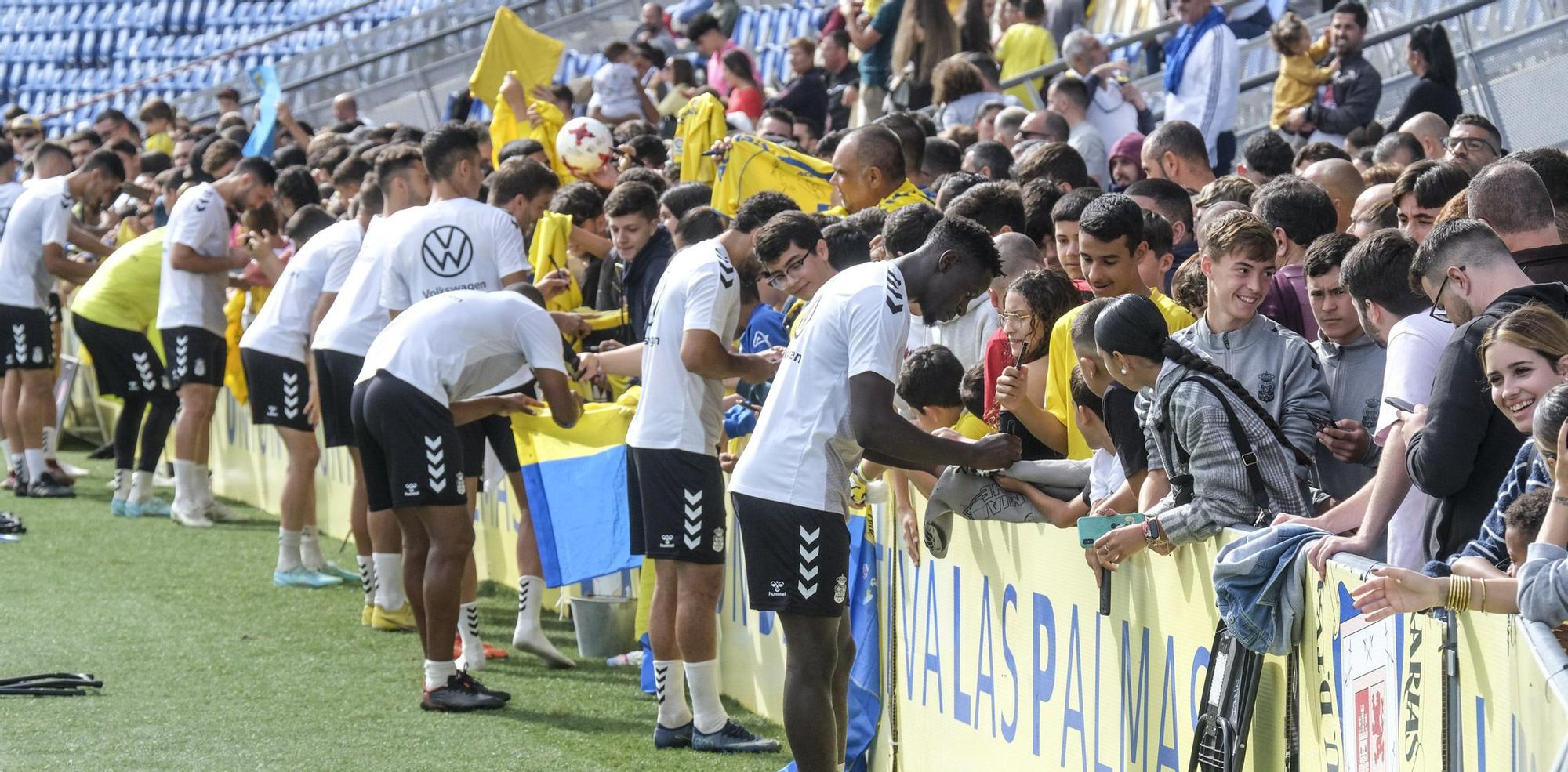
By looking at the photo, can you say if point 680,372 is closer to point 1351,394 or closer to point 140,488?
point 1351,394

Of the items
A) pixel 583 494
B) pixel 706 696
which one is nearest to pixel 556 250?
pixel 583 494

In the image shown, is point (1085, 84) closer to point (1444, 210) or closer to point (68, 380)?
point (1444, 210)

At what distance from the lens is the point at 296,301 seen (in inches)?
362

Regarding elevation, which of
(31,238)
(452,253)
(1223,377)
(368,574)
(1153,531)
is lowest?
(368,574)

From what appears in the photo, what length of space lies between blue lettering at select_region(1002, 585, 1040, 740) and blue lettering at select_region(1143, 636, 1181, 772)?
76 centimetres

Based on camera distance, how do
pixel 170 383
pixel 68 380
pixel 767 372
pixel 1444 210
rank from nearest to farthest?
pixel 1444 210, pixel 767 372, pixel 170 383, pixel 68 380

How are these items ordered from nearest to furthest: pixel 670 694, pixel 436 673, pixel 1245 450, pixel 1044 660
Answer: pixel 1245 450
pixel 1044 660
pixel 670 694
pixel 436 673

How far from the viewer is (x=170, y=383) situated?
11203 mm

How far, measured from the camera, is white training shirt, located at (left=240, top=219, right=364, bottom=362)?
9.11m

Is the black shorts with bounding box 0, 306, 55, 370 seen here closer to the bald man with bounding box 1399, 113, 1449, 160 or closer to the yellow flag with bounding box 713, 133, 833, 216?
the yellow flag with bounding box 713, 133, 833, 216

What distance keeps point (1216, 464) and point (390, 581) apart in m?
4.81

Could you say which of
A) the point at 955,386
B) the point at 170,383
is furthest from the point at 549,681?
the point at 170,383

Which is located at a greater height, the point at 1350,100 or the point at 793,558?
the point at 1350,100

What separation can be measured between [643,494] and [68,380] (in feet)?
31.9
